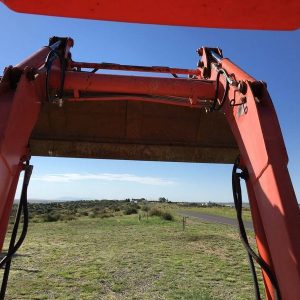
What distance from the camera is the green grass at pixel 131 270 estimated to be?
10.6 m

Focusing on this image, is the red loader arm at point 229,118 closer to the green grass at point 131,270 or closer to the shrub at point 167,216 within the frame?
the green grass at point 131,270

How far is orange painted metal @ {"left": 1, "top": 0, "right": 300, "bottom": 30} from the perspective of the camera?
5.48ft

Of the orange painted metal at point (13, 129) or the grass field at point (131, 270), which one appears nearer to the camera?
the orange painted metal at point (13, 129)

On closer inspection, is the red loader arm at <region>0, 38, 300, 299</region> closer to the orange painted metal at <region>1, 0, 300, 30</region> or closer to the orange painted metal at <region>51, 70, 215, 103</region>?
the orange painted metal at <region>51, 70, 215, 103</region>

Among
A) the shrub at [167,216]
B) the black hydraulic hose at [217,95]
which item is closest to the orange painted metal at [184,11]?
the black hydraulic hose at [217,95]

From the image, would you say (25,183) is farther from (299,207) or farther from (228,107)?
(299,207)

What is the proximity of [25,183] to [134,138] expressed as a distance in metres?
1.33

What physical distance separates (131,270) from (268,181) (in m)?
11.6

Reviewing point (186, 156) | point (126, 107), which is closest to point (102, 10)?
point (126, 107)

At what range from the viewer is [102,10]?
1726mm

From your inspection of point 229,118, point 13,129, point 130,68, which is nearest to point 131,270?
point 130,68

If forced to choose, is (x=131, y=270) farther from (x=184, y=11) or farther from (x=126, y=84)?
(x=184, y=11)

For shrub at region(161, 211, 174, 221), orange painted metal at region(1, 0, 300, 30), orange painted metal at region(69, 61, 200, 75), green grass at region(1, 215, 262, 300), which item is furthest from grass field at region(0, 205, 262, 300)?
shrub at region(161, 211, 174, 221)

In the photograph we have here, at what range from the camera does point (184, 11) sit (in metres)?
1.73
